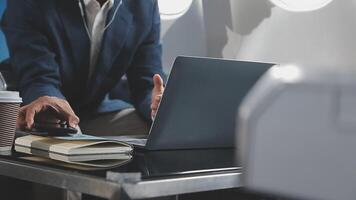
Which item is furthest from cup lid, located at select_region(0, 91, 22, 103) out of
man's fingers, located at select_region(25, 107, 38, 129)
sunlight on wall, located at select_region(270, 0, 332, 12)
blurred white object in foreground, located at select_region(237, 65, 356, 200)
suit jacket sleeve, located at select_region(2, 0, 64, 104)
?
sunlight on wall, located at select_region(270, 0, 332, 12)

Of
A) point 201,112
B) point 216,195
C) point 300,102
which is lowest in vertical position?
point 216,195

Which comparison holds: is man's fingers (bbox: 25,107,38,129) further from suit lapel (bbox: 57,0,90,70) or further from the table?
suit lapel (bbox: 57,0,90,70)

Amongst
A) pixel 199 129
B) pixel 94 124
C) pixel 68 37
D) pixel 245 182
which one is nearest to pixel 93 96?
pixel 94 124

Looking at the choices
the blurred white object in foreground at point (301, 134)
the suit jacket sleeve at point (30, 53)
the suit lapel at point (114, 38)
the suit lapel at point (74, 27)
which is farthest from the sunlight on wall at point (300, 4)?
the blurred white object in foreground at point (301, 134)

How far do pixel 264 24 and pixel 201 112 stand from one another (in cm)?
107

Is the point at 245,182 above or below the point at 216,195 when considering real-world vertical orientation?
above

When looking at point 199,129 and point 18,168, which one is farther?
point 199,129

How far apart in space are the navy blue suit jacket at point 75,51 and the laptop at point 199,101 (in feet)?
1.56

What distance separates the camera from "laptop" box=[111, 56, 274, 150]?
Answer: 2.75ft

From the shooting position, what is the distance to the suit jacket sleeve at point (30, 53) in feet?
4.33

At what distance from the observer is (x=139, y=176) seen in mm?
605

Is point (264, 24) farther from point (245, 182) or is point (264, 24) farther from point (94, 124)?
point (245, 182)

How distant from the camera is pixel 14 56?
4.74 feet

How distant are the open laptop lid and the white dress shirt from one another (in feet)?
2.09
